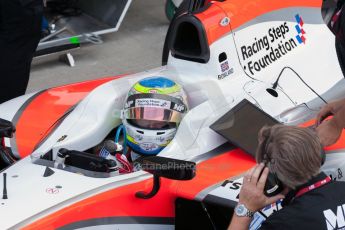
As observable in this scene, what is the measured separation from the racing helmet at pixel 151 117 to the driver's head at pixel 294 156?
1.09m

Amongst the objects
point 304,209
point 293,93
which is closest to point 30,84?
point 293,93

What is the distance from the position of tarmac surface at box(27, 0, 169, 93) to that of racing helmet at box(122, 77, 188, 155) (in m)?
2.60

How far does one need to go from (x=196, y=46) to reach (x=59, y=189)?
1385 mm

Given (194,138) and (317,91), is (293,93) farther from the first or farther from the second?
(194,138)

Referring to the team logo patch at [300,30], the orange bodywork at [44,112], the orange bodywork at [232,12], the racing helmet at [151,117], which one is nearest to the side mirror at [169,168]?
the racing helmet at [151,117]

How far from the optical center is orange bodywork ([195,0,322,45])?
391cm

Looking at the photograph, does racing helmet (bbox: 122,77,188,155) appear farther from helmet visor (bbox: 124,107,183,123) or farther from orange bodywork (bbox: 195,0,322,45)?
orange bodywork (bbox: 195,0,322,45)

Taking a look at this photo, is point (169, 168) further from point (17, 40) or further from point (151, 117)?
point (17, 40)

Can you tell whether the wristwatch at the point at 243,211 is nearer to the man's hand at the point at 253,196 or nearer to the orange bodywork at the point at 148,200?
the man's hand at the point at 253,196

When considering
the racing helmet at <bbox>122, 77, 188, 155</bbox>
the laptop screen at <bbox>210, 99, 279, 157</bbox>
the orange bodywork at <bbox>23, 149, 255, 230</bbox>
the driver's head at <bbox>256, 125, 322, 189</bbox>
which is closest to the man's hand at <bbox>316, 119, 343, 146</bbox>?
the laptop screen at <bbox>210, 99, 279, 157</bbox>

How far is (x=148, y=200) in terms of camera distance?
3160 millimetres

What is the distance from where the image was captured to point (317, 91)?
4.36 metres

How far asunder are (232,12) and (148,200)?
1.47 metres

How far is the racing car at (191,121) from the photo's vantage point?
301cm
